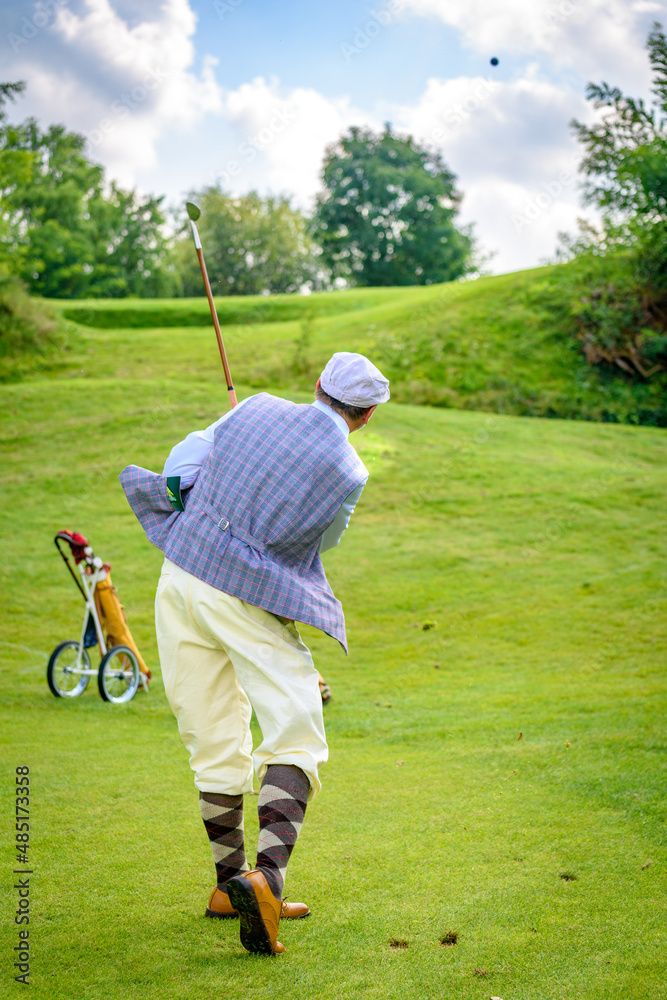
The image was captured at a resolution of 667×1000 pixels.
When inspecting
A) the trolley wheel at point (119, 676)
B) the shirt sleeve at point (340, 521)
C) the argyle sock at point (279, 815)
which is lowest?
the trolley wheel at point (119, 676)

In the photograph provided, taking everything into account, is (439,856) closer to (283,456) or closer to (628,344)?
(283,456)

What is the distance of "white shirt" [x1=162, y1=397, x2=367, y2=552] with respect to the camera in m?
2.97

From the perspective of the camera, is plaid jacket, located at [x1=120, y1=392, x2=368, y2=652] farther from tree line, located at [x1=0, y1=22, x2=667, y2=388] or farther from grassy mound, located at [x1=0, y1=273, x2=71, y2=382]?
tree line, located at [x1=0, y1=22, x2=667, y2=388]

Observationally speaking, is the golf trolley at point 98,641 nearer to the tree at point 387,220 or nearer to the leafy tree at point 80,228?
the leafy tree at point 80,228

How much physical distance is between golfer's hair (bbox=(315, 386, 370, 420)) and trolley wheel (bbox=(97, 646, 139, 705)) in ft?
15.1

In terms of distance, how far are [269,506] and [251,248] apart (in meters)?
51.5

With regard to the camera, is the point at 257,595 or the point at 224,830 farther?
the point at 224,830

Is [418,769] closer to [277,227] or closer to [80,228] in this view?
[80,228]

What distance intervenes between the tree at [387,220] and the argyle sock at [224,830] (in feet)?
160

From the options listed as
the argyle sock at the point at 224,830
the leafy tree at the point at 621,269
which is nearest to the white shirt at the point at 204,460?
the argyle sock at the point at 224,830

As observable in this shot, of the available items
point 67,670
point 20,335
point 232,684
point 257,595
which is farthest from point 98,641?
point 20,335

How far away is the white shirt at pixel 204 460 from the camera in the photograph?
2.97 metres

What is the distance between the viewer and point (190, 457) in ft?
10.2

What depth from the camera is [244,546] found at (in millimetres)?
2859
